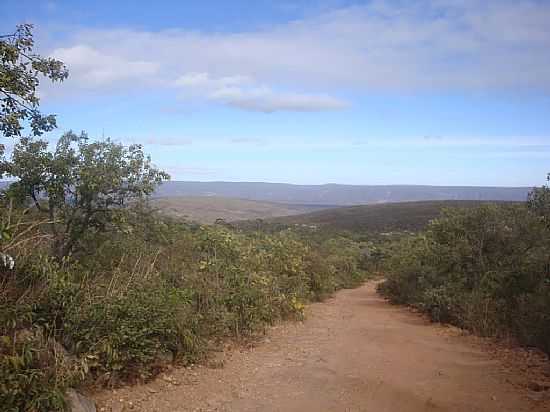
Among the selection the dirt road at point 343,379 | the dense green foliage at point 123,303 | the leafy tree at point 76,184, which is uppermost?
the leafy tree at point 76,184

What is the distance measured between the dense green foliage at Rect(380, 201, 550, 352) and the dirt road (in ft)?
2.77

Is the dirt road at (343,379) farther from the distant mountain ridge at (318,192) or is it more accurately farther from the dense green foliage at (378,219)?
the distant mountain ridge at (318,192)

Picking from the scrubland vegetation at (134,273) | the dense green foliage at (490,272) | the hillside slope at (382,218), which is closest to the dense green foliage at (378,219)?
the hillside slope at (382,218)

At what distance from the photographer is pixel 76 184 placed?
318 inches

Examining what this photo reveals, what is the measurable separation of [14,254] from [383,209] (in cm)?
6178

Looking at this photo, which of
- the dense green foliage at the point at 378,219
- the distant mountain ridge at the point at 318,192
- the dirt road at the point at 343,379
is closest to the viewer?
the dirt road at the point at 343,379

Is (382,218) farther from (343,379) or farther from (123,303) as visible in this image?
(123,303)

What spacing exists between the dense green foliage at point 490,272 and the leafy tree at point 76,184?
709 cm

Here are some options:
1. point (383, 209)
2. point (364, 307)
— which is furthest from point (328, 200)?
point (364, 307)

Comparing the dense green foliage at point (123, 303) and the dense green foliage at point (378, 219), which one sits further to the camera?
the dense green foliage at point (378, 219)

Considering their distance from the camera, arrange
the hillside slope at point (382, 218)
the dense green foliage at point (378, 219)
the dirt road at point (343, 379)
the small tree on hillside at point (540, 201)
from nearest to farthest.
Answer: the dirt road at point (343, 379) < the small tree on hillside at point (540, 201) < the dense green foliage at point (378, 219) < the hillside slope at point (382, 218)

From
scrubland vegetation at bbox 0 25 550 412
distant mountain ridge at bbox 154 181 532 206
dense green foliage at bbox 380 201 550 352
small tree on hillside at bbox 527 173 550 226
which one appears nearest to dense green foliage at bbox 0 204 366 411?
scrubland vegetation at bbox 0 25 550 412

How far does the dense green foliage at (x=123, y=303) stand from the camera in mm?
4855

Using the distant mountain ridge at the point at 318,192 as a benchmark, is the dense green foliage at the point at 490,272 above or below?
below
